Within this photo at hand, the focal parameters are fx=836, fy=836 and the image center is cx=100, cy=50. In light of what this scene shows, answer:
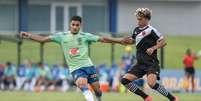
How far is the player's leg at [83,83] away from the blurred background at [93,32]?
16756 millimetres

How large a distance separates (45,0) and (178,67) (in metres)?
Result: 13.4

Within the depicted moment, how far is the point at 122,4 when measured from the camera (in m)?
54.3

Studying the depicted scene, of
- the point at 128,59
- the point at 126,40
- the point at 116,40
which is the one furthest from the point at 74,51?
the point at 128,59

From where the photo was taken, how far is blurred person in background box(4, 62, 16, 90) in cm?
3544

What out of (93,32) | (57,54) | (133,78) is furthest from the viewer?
(93,32)

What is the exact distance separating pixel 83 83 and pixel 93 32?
34.0 meters

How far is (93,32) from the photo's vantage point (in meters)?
50.8

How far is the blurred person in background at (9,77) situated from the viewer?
3544 centimetres

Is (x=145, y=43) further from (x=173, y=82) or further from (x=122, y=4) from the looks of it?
(x=122, y=4)

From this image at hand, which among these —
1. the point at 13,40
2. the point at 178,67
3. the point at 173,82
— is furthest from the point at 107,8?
the point at 173,82

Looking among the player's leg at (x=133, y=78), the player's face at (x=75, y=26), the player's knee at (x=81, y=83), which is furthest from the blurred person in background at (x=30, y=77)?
the player's knee at (x=81, y=83)

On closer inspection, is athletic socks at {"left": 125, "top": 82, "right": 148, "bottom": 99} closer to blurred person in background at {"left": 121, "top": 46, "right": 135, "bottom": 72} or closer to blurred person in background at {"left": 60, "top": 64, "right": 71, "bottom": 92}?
blurred person in background at {"left": 121, "top": 46, "right": 135, "bottom": 72}

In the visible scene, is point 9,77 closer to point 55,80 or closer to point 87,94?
point 55,80

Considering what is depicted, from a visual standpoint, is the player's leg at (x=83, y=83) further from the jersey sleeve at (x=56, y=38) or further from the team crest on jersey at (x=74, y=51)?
the jersey sleeve at (x=56, y=38)
